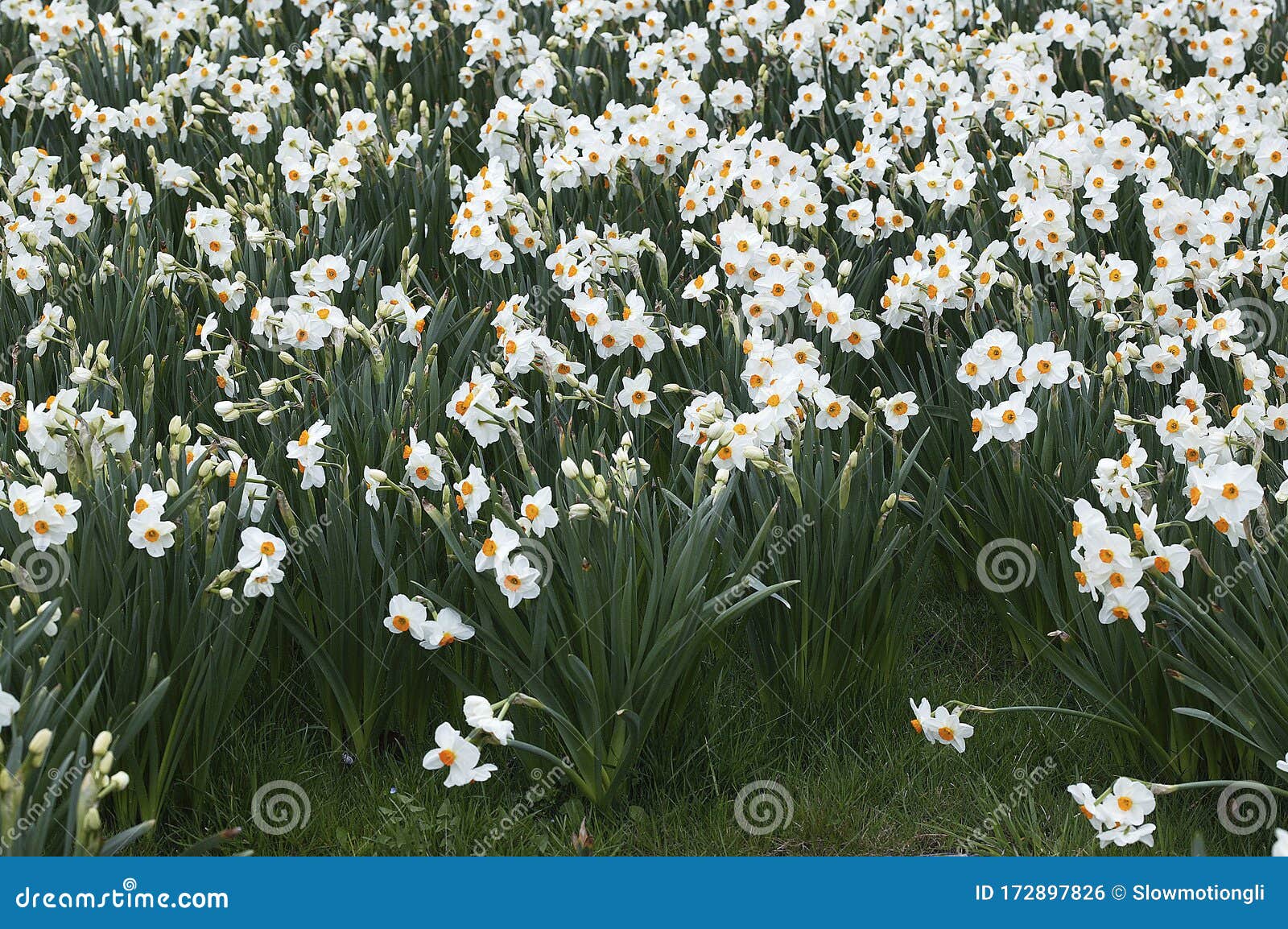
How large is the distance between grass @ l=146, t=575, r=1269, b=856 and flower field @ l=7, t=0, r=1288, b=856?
10mm

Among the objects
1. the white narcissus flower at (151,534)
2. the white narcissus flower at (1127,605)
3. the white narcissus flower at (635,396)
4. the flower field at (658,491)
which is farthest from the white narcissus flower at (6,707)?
the white narcissus flower at (1127,605)

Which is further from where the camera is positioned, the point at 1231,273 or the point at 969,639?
the point at 1231,273

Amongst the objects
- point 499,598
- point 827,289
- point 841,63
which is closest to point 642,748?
point 499,598

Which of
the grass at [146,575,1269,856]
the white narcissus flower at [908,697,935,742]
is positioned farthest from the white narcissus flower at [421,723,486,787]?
the white narcissus flower at [908,697,935,742]

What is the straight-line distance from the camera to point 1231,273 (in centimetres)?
329

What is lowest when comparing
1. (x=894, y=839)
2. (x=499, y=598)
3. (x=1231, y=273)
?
(x=894, y=839)

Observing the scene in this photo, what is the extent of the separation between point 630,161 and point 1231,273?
74.0 inches

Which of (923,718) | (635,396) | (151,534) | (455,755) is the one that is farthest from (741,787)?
(151,534)

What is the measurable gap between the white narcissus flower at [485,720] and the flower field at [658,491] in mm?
11

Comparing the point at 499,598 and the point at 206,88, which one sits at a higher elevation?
the point at 206,88

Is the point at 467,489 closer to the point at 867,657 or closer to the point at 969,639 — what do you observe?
the point at 867,657

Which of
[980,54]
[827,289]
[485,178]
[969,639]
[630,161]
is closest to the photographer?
[969,639]

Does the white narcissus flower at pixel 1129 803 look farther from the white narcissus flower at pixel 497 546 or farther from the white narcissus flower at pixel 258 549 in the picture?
the white narcissus flower at pixel 258 549

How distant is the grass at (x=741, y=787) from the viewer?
7.70 feet
